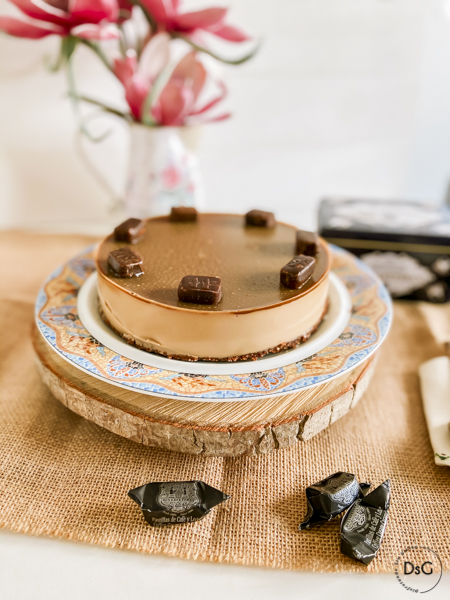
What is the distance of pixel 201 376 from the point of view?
1.11 m

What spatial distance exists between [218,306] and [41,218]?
167cm

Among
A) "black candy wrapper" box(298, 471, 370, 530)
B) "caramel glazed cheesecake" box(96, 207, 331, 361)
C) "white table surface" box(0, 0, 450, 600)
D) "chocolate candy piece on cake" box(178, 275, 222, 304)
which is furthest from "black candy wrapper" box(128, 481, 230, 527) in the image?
"white table surface" box(0, 0, 450, 600)

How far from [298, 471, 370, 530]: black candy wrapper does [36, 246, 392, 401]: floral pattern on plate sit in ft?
0.70

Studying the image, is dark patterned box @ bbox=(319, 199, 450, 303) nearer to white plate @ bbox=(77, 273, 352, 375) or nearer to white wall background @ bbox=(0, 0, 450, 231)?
white plate @ bbox=(77, 273, 352, 375)

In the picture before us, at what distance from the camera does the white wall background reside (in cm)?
218

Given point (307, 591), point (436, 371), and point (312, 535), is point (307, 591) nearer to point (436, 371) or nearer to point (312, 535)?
point (312, 535)

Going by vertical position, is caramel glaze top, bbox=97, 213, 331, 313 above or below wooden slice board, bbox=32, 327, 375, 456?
above

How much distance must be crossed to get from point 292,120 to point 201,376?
1698 millimetres

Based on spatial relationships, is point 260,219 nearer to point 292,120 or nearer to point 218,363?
point 218,363

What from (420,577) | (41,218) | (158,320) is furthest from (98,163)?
(420,577)

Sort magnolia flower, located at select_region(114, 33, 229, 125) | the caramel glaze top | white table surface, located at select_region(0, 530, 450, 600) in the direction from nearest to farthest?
white table surface, located at select_region(0, 530, 450, 600), the caramel glaze top, magnolia flower, located at select_region(114, 33, 229, 125)

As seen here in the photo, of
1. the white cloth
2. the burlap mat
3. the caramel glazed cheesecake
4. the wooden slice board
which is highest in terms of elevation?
the caramel glazed cheesecake

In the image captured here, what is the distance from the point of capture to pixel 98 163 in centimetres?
239

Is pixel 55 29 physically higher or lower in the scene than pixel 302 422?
higher
